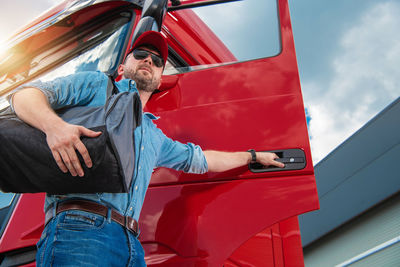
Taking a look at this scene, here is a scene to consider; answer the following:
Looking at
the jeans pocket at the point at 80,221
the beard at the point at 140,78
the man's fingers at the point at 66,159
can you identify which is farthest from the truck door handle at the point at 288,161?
the man's fingers at the point at 66,159

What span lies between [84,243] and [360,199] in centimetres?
674

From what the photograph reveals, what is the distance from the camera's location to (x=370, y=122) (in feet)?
22.2

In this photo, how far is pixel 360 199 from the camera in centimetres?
638

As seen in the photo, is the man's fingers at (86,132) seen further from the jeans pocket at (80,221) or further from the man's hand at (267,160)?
the man's hand at (267,160)

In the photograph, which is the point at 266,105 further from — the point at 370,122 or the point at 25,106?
the point at 370,122

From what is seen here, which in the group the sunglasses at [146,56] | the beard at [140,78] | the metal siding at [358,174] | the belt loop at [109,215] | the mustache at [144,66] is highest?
the metal siding at [358,174]

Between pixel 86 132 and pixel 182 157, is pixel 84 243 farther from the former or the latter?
pixel 182 157

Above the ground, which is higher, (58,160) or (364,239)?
(364,239)

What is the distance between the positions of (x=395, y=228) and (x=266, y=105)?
566 cm

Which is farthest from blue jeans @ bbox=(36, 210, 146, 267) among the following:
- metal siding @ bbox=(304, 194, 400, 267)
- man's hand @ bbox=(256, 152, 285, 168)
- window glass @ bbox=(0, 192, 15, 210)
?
metal siding @ bbox=(304, 194, 400, 267)

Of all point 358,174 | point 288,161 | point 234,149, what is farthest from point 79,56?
point 358,174

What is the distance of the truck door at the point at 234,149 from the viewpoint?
1.23m

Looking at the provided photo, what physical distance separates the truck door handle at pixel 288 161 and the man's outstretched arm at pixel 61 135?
Answer: 0.77m

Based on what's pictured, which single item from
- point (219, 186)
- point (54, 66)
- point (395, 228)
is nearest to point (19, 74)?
point (54, 66)
